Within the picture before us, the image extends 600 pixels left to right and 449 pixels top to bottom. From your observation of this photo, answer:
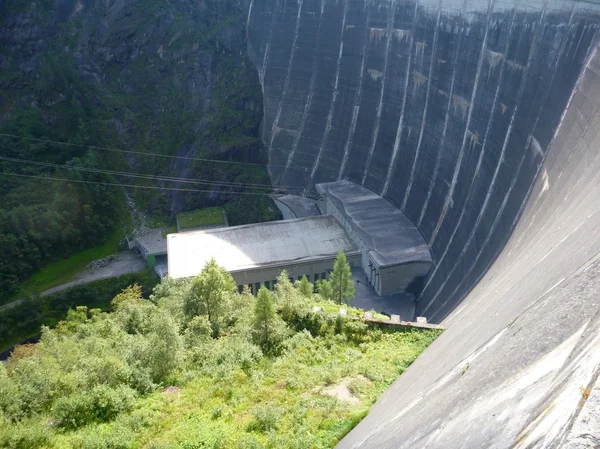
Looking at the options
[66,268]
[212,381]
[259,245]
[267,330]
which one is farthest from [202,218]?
[212,381]

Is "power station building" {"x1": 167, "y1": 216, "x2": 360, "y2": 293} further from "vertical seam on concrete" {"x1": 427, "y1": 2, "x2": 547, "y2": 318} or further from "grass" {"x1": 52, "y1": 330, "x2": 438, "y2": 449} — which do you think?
"grass" {"x1": 52, "y1": 330, "x2": 438, "y2": 449}

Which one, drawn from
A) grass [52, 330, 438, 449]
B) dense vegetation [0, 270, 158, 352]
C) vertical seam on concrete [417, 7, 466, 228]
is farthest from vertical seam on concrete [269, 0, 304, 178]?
grass [52, 330, 438, 449]

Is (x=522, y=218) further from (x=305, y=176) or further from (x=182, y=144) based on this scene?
(x=182, y=144)

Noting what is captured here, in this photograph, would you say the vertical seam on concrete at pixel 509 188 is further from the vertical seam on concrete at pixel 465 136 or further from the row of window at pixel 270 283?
the row of window at pixel 270 283

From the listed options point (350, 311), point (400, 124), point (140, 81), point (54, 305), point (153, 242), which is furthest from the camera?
point (140, 81)

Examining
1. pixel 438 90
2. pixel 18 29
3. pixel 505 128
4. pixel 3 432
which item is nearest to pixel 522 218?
pixel 505 128

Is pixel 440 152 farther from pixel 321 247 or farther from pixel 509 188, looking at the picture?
pixel 321 247

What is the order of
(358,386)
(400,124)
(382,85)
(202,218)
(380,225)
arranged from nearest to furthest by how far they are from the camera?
(358,386) → (380,225) → (400,124) → (382,85) → (202,218)
